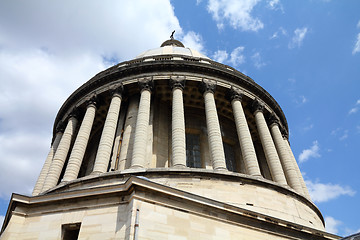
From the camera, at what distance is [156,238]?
11164 mm

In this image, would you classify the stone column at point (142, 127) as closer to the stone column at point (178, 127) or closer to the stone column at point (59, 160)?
the stone column at point (178, 127)

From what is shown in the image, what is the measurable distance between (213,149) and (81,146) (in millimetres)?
9552

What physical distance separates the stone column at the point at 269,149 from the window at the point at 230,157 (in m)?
2.94

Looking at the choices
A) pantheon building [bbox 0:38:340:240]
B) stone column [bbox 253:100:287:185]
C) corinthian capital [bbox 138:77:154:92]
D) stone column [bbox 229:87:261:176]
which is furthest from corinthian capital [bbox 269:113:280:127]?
corinthian capital [bbox 138:77:154:92]

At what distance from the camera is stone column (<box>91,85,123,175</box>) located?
18250 mm

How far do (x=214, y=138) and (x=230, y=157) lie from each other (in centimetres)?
549

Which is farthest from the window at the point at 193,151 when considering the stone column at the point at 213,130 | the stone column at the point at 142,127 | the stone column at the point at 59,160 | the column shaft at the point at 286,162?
A: the stone column at the point at 59,160

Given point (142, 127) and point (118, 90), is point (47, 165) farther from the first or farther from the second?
point (142, 127)

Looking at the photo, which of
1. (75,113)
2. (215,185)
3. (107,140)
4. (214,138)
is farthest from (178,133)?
(75,113)

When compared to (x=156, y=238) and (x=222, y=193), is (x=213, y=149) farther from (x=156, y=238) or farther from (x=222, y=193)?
(x=156, y=238)

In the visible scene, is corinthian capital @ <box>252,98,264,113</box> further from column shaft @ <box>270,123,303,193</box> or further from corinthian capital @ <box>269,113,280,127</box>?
column shaft @ <box>270,123,303,193</box>

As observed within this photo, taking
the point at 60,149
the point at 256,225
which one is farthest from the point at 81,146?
the point at 256,225

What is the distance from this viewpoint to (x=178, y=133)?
19.3 meters

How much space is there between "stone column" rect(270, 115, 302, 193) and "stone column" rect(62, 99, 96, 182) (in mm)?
15886
